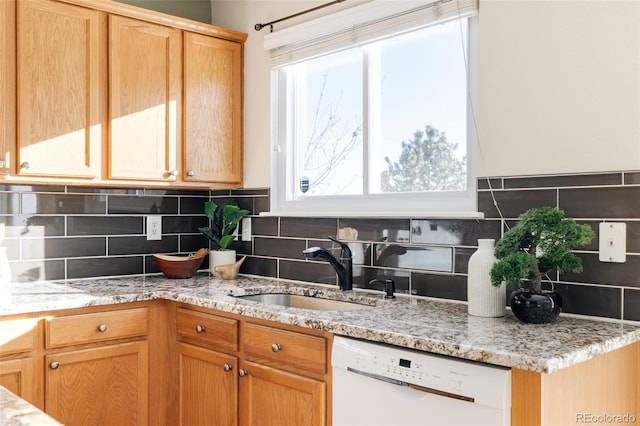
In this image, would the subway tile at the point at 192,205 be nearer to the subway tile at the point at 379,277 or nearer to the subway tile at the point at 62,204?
the subway tile at the point at 62,204

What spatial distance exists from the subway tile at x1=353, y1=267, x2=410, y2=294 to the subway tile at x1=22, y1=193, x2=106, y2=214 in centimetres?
136

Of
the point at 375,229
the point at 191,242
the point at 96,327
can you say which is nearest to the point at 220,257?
the point at 191,242

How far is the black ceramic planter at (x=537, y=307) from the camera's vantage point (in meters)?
1.88

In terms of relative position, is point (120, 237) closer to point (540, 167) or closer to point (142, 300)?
point (142, 300)

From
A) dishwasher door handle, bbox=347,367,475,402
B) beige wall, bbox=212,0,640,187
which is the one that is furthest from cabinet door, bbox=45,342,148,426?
beige wall, bbox=212,0,640,187

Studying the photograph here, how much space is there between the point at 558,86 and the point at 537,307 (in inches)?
29.4

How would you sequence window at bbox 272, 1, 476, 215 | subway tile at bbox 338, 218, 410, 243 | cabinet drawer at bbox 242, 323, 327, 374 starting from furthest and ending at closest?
subway tile at bbox 338, 218, 410, 243, window at bbox 272, 1, 476, 215, cabinet drawer at bbox 242, 323, 327, 374

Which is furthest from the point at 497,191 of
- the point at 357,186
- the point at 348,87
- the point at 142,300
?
the point at 142,300

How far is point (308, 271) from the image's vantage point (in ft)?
9.91

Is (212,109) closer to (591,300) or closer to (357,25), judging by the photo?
(357,25)

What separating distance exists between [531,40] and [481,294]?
888mm

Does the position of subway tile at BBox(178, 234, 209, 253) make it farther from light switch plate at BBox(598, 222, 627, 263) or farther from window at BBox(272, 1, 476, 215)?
light switch plate at BBox(598, 222, 627, 263)

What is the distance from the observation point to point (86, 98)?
9.13 feet

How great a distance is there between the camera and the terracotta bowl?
10.3 ft
